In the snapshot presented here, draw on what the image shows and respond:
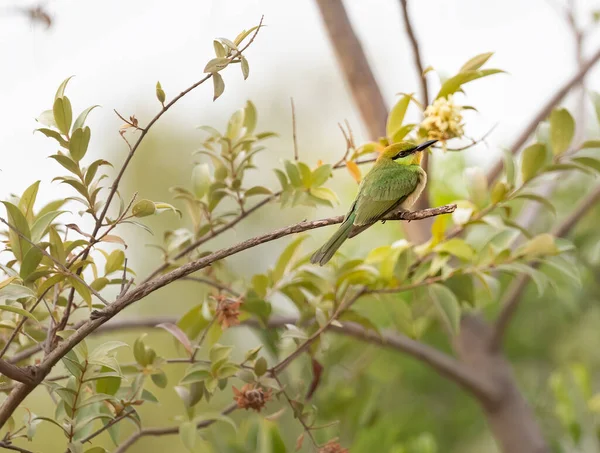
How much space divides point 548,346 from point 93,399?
149 centimetres

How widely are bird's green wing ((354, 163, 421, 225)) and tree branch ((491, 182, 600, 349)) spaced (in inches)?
17.6

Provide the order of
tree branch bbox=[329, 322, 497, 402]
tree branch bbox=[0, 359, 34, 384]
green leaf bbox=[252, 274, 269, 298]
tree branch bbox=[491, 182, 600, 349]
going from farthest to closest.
→ tree branch bbox=[491, 182, 600, 349] → tree branch bbox=[329, 322, 497, 402] → green leaf bbox=[252, 274, 269, 298] → tree branch bbox=[0, 359, 34, 384]

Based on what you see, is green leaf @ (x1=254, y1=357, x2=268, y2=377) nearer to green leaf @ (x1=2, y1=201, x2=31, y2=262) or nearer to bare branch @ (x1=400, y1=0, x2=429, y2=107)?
green leaf @ (x1=2, y1=201, x2=31, y2=262)

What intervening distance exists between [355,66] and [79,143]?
639mm

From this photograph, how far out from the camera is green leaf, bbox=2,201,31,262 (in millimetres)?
460

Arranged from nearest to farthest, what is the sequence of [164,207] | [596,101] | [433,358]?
[164,207]
[596,101]
[433,358]

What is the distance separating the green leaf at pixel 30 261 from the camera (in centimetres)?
46

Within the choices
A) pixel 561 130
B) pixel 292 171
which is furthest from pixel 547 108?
pixel 292 171

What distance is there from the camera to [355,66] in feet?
3.42

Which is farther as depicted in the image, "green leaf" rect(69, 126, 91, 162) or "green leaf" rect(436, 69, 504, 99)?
"green leaf" rect(436, 69, 504, 99)

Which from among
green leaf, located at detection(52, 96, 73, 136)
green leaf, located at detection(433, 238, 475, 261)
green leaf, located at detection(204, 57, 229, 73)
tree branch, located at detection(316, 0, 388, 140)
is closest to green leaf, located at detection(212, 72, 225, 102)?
green leaf, located at detection(204, 57, 229, 73)

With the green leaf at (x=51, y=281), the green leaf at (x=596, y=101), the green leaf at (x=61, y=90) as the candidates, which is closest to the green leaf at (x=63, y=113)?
the green leaf at (x=61, y=90)

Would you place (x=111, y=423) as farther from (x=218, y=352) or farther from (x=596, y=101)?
(x=596, y=101)

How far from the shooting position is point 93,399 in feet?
1.56
